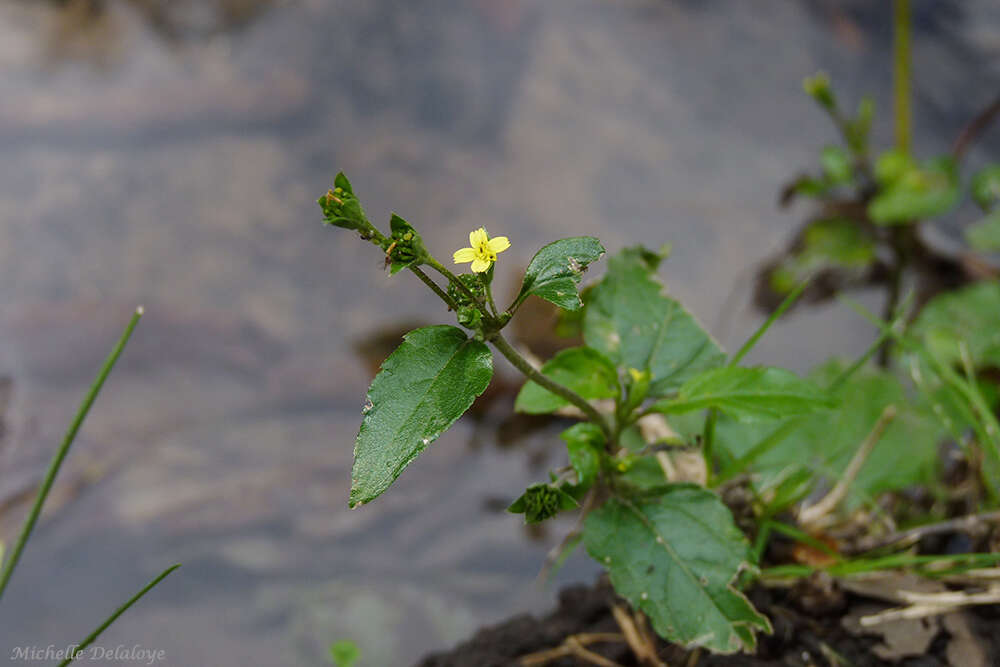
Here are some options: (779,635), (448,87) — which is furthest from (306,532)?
(448,87)

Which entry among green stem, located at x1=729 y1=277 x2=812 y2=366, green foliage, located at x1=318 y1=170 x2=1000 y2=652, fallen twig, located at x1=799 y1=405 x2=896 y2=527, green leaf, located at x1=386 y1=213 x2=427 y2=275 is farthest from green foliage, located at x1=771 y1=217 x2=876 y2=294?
green leaf, located at x1=386 y1=213 x2=427 y2=275

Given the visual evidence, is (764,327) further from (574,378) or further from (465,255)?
(465,255)

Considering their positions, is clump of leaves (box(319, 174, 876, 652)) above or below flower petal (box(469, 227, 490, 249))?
below

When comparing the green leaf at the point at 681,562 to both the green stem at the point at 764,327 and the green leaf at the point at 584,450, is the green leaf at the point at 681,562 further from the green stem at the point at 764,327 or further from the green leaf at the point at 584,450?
the green stem at the point at 764,327

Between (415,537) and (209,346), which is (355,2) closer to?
(209,346)

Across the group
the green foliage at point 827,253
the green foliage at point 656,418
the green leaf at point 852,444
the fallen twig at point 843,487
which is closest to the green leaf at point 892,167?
the green foliage at point 827,253

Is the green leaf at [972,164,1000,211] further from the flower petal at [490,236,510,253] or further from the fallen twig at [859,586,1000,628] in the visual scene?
the flower petal at [490,236,510,253]
